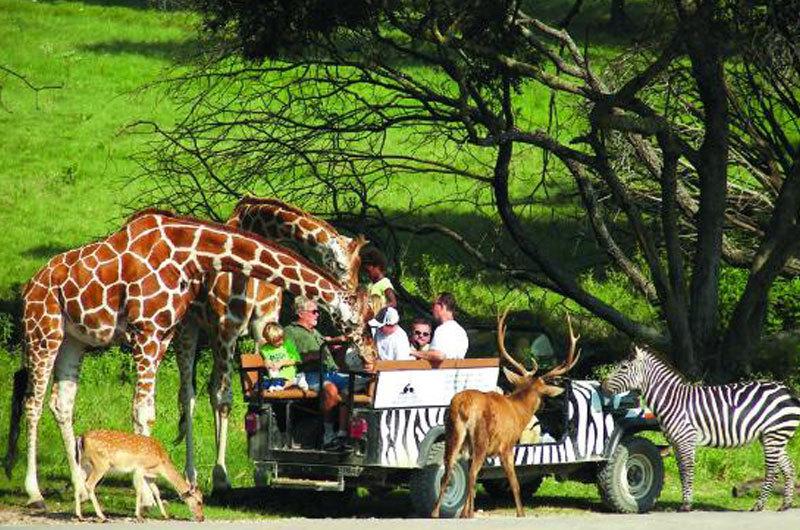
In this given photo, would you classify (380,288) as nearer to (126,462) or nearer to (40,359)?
(40,359)

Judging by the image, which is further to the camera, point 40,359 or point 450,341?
point 40,359

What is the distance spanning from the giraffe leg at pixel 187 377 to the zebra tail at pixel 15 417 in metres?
1.41

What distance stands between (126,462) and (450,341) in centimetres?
295

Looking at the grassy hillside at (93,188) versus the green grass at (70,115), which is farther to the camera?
the green grass at (70,115)

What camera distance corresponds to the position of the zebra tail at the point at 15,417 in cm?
1476

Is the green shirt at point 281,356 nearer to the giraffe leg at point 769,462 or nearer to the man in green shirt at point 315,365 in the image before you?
the man in green shirt at point 315,365

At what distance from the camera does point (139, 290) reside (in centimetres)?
1423

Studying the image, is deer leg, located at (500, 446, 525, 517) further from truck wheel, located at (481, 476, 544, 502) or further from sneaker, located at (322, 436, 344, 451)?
truck wheel, located at (481, 476, 544, 502)

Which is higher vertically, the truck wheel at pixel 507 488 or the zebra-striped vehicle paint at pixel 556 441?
the zebra-striped vehicle paint at pixel 556 441

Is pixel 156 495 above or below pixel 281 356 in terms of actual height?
below

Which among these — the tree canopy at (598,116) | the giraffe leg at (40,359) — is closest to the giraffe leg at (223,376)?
the giraffe leg at (40,359)

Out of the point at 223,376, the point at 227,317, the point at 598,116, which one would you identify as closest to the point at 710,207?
the point at 598,116

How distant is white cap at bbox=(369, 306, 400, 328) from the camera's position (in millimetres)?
14221

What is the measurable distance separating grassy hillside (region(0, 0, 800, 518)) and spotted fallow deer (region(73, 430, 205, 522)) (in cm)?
94
